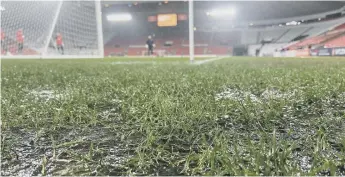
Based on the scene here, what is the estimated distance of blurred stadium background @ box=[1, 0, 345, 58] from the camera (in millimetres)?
11281

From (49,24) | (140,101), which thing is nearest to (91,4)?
(49,24)

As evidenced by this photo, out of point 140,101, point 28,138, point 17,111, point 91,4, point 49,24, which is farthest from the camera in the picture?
point 91,4

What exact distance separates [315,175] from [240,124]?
557 millimetres

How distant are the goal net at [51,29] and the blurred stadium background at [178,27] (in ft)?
0.10

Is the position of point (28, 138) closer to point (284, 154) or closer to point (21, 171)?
point (21, 171)

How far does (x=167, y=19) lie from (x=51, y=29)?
49.3 feet

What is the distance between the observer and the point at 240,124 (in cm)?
128

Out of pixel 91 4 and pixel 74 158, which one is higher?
pixel 91 4

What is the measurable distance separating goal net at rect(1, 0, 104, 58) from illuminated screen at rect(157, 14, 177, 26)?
1219cm

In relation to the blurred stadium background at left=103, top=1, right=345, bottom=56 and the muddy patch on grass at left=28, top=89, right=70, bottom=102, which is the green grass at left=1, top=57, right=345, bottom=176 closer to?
the muddy patch on grass at left=28, top=89, right=70, bottom=102

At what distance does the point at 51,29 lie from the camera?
11.5 m

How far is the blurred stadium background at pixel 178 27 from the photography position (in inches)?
444

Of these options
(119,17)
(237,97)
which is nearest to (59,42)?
(237,97)

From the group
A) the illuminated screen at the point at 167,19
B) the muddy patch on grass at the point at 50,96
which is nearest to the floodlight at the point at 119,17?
the illuminated screen at the point at 167,19
